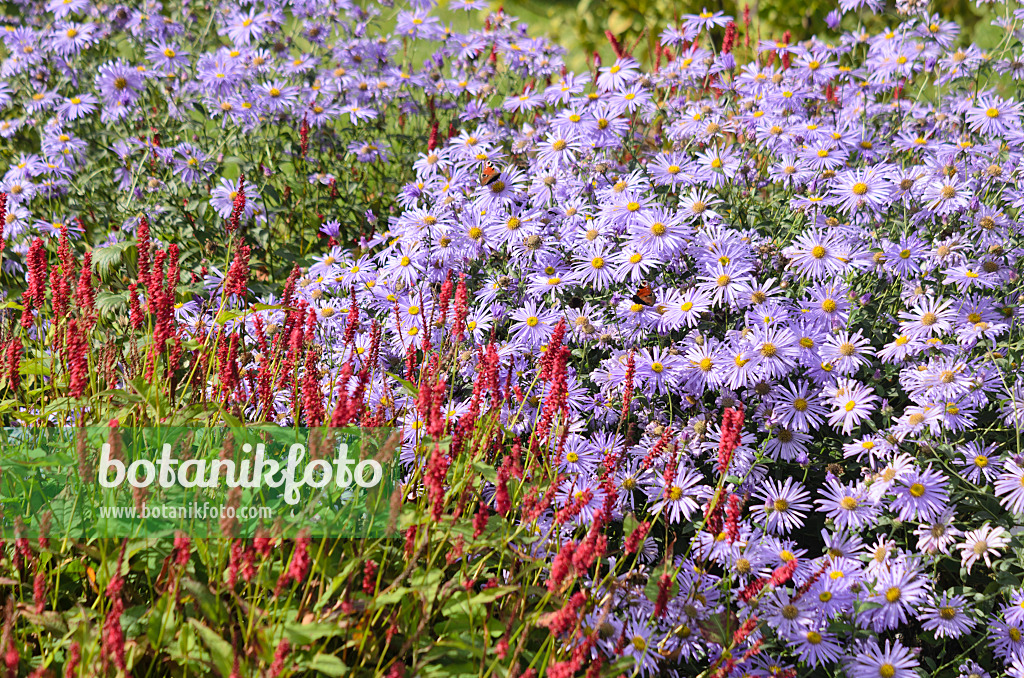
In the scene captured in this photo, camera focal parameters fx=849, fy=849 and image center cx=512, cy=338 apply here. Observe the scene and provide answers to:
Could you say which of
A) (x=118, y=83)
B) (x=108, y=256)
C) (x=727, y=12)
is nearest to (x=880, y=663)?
(x=108, y=256)

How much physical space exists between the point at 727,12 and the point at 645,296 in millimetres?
6253

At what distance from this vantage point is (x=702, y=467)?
2787 millimetres

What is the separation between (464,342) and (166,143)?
2.29 meters

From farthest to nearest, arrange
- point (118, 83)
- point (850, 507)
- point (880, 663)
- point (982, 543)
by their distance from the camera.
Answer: point (118, 83), point (850, 507), point (982, 543), point (880, 663)

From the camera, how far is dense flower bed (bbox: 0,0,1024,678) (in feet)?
5.97

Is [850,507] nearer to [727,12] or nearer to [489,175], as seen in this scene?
[489,175]

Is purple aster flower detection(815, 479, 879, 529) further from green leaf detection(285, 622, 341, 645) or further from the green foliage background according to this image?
the green foliage background

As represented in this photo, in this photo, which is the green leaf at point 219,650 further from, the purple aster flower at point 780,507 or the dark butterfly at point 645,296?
the dark butterfly at point 645,296

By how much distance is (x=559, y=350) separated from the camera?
5.99 ft

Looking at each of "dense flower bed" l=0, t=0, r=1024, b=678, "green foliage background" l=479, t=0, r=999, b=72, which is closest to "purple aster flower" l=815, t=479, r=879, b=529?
"dense flower bed" l=0, t=0, r=1024, b=678

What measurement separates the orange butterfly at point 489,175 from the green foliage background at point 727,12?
13.2ft

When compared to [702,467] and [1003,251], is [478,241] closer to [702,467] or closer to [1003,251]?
[702,467]

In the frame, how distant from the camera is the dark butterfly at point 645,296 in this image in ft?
9.00

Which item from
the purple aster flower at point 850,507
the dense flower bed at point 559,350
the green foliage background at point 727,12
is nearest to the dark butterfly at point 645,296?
the dense flower bed at point 559,350
